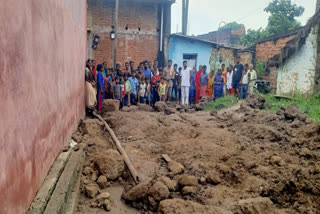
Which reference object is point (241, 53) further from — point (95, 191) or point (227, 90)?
point (95, 191)

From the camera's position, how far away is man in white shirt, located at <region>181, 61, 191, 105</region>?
11754 mm

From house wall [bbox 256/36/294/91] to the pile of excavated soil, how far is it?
5.86 metres

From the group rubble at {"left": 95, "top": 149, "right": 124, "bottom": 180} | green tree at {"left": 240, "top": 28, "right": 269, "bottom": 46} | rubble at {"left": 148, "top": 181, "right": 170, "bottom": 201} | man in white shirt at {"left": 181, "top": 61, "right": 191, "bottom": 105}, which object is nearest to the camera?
rubble at {"left": 148, "top": 181, "right": 170, "bottom": 201}

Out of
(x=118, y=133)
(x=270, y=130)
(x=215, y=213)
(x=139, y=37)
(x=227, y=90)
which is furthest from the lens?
(x=139, y=37)

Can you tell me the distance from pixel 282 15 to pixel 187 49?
8812mm

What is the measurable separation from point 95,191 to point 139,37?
11.0 meters

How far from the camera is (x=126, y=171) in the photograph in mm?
4191

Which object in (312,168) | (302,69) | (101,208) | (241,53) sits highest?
(241,53)

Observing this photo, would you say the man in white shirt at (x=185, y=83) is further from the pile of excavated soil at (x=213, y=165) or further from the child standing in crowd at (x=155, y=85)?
the pile of excavated soil at (x=213, y=165)

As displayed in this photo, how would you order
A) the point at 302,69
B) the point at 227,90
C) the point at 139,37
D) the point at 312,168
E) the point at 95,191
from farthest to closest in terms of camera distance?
the point at 139,37 → the point at 227,90 → the point at 302,69 → the point at 312,168 → the point at 95,191

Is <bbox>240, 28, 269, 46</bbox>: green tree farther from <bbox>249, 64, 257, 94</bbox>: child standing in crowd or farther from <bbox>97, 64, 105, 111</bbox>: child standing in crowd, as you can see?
<bbox>97, 64, 105, 111</bbox>: child standing in crowd

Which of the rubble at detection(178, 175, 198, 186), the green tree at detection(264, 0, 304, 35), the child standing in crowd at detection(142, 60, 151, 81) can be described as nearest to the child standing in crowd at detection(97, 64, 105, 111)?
the child standing in crowd at detection(142, 60, 151, 81)

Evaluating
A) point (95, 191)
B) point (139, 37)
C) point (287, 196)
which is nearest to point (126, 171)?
point (95, 191)

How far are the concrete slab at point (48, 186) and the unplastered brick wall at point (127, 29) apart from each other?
996 centimetres
